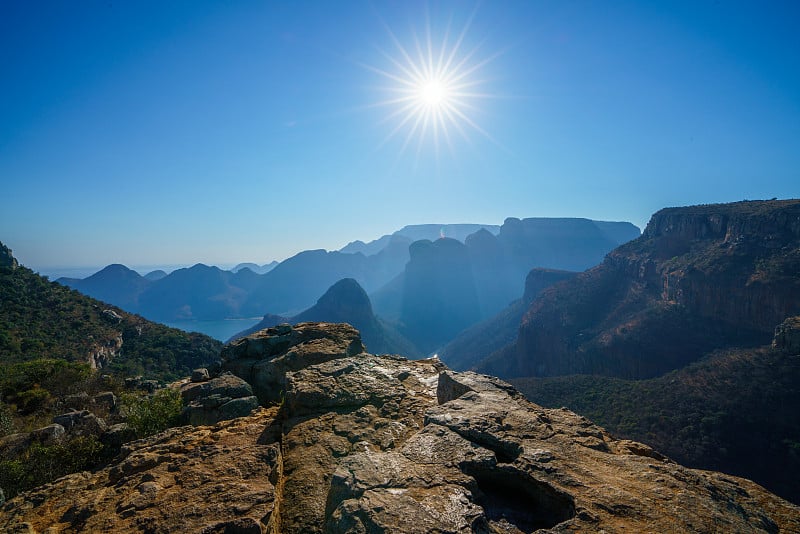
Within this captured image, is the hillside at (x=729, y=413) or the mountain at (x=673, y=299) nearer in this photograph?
the hillside at (x=729, y=413)

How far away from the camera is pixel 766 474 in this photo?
111 ft

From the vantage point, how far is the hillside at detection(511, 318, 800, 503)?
34.6 metres

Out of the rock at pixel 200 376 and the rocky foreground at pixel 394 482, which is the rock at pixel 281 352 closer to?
the rock at pixel 200 376

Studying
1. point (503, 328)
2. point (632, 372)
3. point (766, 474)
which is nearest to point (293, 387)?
point (766, 474)

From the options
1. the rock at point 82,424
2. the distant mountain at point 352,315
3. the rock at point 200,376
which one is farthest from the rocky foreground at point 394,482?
the distant mountain at point 352,315

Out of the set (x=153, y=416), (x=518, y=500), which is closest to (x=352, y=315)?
(x=153, y=416)

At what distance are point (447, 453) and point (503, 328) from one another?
467ft

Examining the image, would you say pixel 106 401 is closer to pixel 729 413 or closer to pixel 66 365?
pixel 66 365

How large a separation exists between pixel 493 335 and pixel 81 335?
12555cm

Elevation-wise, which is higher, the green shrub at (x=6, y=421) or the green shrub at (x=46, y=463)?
the green shrub at (x=46, y=463)

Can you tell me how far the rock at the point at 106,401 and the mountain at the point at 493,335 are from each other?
103 m

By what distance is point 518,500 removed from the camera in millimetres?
5047

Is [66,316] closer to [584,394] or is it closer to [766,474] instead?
[584,394]

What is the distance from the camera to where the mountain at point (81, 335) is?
105ft
